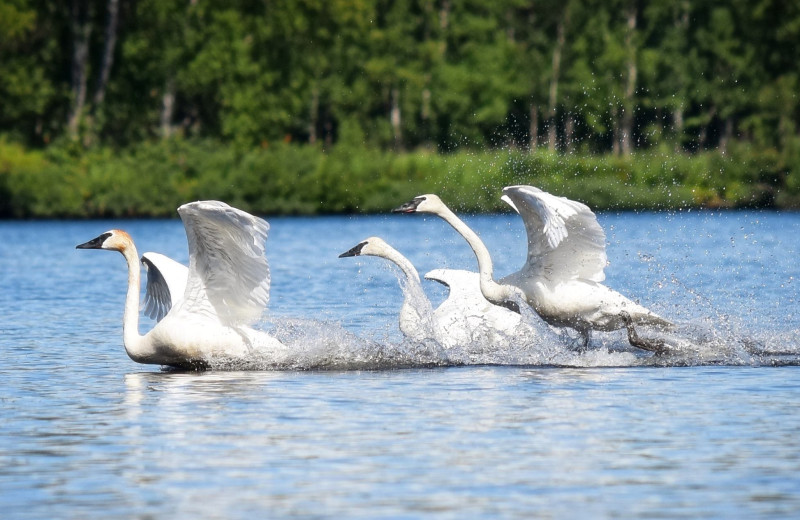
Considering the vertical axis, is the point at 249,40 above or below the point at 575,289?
above

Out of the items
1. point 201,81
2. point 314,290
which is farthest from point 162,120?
point 314,290

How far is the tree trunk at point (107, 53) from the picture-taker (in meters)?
47.8

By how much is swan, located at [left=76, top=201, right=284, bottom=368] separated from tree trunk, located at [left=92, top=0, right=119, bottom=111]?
3601 centimetres

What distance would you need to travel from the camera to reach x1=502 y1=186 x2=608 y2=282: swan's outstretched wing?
1197 centimetres

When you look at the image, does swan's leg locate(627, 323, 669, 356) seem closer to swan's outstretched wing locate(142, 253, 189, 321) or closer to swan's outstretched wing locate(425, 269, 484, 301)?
swan's outstretched wing locate(425, 269, 484, 301)

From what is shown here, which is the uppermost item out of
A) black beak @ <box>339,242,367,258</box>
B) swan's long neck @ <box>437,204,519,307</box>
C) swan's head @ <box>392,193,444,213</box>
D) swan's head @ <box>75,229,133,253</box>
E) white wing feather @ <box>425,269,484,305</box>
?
swan's head @ <box>392,193,444,213</box>

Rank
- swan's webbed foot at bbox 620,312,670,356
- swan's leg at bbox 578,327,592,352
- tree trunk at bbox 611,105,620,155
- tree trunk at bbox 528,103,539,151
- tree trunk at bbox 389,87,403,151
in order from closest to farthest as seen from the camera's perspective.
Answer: swan's webbed foot at bbox 620,312,670,356
swan's leg at bbox 578,327,592,352
tree trunk at bbox 611,105,620,155
tree trunk at bbox 389,87,403,151
tree trunk at bbox 528,103,539,151

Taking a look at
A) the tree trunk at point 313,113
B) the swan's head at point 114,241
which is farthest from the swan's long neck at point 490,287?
the tree trunk at point 313,113

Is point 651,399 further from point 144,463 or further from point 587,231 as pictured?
point 144,463

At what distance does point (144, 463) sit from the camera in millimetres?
8805

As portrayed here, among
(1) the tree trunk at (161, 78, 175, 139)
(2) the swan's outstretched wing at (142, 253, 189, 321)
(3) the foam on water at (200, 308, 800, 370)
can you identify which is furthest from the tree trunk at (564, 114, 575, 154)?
(3) the foam on water at (200, 308, 800, 370)

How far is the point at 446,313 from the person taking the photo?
13.8 meters

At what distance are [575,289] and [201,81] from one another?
3731 centimetres

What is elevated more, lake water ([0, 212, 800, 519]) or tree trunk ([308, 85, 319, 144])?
tree trunk ([308, 85, 319, 144])
